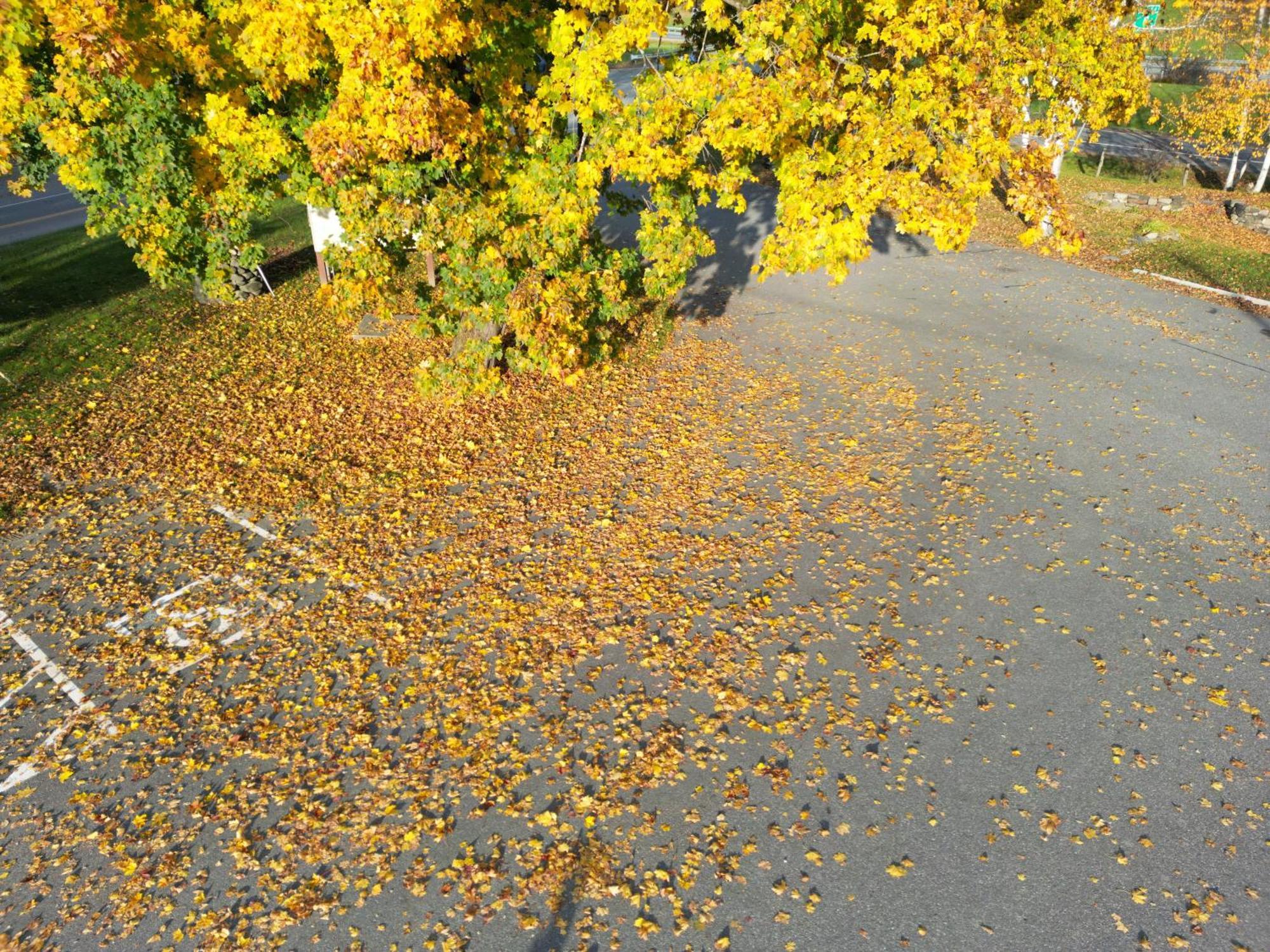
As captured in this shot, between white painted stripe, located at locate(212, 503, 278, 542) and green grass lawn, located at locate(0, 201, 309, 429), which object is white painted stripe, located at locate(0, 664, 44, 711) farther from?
green grass lawn, located at locate(0, 201, 309, 429)

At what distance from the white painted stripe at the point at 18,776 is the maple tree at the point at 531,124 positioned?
5743mm

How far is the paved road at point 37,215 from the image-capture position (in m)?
19.6

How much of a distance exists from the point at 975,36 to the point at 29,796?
34.5ft

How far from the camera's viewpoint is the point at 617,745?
20.0 feet

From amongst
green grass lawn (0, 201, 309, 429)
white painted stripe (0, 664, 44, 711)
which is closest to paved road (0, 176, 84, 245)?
green grass lawn (0, 201, 309, 429)

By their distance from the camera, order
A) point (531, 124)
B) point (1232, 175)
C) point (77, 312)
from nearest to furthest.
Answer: point (531, 124) < point (77, 312) < point (1232, 175)

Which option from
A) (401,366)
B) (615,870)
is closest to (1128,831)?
(615,870)

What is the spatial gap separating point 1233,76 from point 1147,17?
13.4 feet

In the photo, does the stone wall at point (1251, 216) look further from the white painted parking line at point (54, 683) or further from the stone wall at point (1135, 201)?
the white painted parking line at point (54, 683)

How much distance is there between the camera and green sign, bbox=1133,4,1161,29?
47.5ft

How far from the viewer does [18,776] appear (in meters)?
5.97

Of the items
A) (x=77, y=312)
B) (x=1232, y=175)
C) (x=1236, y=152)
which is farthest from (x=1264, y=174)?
(x=77, y=312)

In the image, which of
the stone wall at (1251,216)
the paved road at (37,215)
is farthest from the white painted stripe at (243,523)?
the stone wall at (1251,216)

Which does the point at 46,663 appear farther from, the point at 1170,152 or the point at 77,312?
the point at 1170,152
